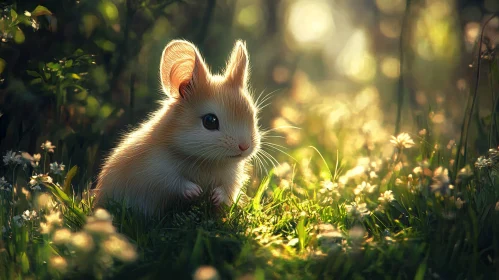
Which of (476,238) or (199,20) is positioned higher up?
(199,20)

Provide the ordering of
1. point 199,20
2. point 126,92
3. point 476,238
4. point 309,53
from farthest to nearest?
1. point 309,53
2. point 199,20
3. point 126,92
4. point 476,238

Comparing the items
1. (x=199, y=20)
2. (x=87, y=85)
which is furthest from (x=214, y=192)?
(x=199, y=20)

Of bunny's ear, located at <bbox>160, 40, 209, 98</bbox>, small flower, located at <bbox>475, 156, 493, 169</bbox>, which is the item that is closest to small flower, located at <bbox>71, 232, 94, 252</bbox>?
bunny's ear, located at <bbox>160, 40, 209, 98</bbox>

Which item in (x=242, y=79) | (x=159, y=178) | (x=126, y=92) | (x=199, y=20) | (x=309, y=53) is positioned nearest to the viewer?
(x=159, y=178)

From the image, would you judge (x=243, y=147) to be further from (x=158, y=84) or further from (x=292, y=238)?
(x=158, y=84)

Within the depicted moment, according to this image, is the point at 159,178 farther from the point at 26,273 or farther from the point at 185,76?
the point at 26,273

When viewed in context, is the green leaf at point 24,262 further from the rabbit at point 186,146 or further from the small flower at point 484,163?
the small flower at point 484,163

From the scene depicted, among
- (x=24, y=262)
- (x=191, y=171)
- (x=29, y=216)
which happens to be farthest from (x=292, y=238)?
(x=29, y=216)
